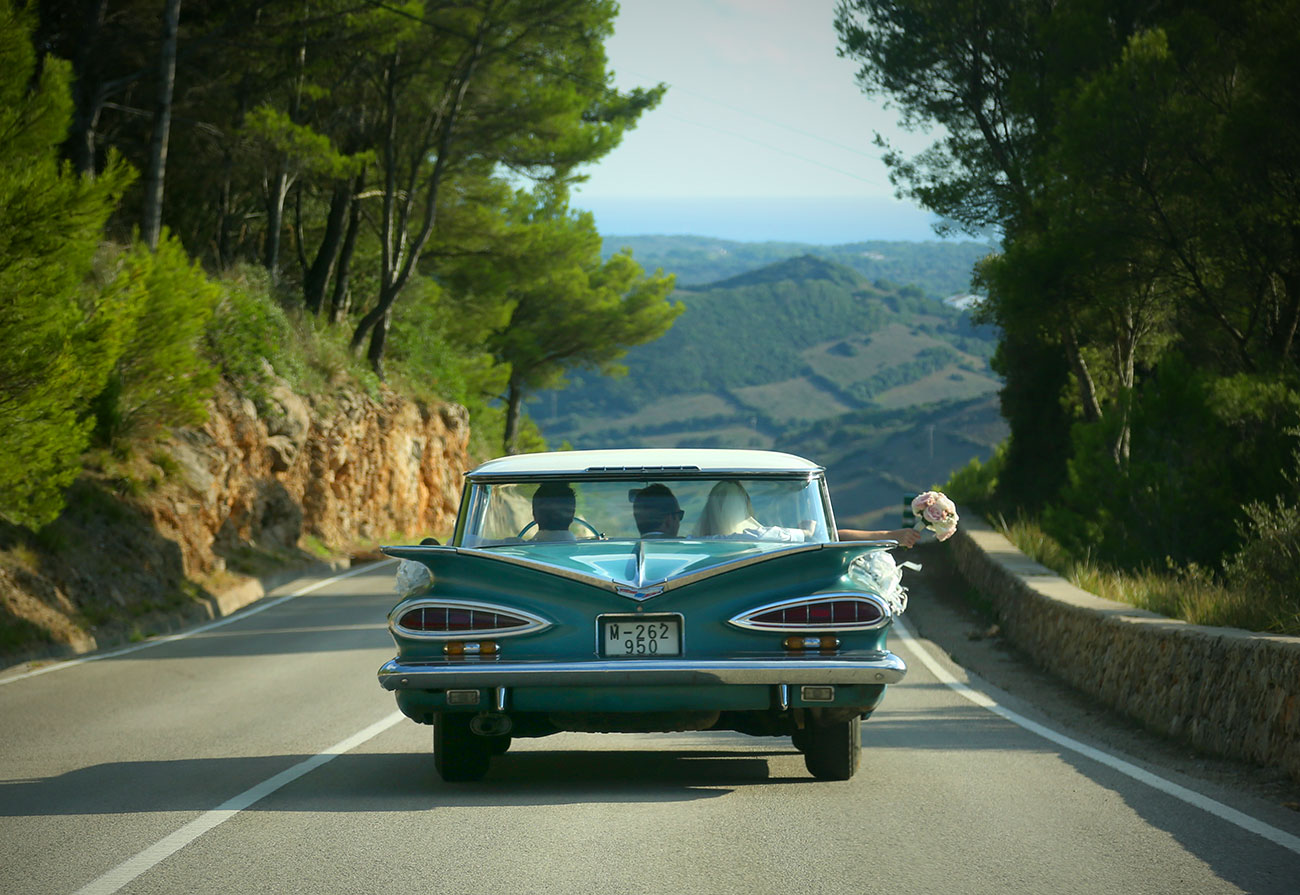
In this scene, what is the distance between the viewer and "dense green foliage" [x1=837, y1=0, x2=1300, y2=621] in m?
19.3

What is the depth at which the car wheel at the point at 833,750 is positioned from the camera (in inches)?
291

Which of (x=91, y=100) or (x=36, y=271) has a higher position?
(x=91, y=100)

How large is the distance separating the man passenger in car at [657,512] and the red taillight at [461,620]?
1241mm

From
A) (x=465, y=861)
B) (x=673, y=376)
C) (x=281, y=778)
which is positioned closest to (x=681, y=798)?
(x=465, y=861)

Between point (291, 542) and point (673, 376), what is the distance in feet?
549

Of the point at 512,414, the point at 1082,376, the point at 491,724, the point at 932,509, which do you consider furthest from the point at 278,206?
the point at 491,724

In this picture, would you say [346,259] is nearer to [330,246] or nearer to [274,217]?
[330,246]

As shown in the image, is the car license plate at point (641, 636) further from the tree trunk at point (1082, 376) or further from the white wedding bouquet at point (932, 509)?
the tree trunk at point (1082, 376)

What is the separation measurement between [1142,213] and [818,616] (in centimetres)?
1700

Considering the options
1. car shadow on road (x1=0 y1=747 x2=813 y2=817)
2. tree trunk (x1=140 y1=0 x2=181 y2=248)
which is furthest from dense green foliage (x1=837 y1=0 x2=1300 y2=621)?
tree trunk (x1=140 y1=0 x2=181 y2=248)

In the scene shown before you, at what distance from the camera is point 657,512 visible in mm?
7805

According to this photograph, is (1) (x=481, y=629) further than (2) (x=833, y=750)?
No

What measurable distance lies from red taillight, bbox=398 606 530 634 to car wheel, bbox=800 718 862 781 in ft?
5.42

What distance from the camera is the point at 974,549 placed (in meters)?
21.7
